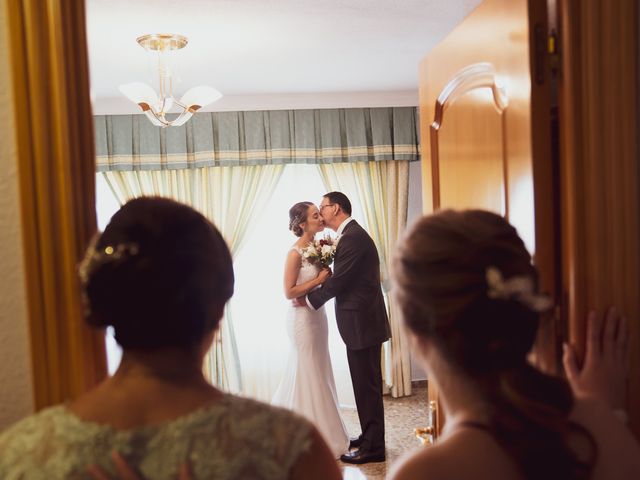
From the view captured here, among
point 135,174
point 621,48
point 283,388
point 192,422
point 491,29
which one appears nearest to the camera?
point 192,422

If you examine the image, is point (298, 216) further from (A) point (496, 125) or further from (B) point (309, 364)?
(A) point (496, 125)

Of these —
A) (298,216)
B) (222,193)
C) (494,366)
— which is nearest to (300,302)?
(298,216)

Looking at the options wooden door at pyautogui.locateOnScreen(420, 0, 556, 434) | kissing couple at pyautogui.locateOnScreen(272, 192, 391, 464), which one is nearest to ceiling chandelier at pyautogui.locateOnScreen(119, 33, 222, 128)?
kissing couple at pyautogui.locateOnScreen(272, 192, 391, 464)

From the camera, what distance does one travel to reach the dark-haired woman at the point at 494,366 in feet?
3.26

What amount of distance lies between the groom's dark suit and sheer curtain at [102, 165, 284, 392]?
1.83m

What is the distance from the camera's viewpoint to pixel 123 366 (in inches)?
38.5

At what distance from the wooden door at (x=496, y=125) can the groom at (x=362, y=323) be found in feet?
6.00

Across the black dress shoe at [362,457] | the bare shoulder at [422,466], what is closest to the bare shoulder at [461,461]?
the bare shoulder at [422,466]

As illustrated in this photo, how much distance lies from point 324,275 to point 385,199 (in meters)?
1.66

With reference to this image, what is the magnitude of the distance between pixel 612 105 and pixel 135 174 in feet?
15.6

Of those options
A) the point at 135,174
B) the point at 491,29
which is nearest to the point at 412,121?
the point at 135,174

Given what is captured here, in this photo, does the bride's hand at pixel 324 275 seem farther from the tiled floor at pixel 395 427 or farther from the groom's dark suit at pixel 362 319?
the tiled floor at pixel 395 427

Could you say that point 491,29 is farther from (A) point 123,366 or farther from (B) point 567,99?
(A) point 123,366

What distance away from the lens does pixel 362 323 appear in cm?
392
